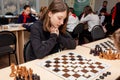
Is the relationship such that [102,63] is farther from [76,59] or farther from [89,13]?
[89,13]

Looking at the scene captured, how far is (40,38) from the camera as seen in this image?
1.76 metres

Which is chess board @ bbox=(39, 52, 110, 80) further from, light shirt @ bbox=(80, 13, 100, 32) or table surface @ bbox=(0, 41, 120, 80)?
light shirt @ bbox=(80, 13, 100, 32)

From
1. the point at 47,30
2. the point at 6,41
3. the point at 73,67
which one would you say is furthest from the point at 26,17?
the point at 73,67

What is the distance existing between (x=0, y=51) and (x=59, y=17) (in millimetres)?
1679

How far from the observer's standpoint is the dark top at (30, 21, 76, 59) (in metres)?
1.63

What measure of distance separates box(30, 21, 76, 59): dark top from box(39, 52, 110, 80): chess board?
4.7 inches

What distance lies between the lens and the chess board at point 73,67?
1.29m

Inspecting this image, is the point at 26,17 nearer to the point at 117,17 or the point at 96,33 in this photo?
the point at 96,33

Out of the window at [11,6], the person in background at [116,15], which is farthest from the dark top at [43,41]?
the window at [11,6]

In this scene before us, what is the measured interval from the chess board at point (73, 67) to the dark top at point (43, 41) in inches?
4.7

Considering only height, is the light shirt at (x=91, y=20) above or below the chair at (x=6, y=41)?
above

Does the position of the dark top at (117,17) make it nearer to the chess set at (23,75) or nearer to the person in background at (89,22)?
the person in background at (89,22)

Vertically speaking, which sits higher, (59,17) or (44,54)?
(59,17)

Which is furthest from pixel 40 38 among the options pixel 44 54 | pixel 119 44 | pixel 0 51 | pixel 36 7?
pixel 36 7
